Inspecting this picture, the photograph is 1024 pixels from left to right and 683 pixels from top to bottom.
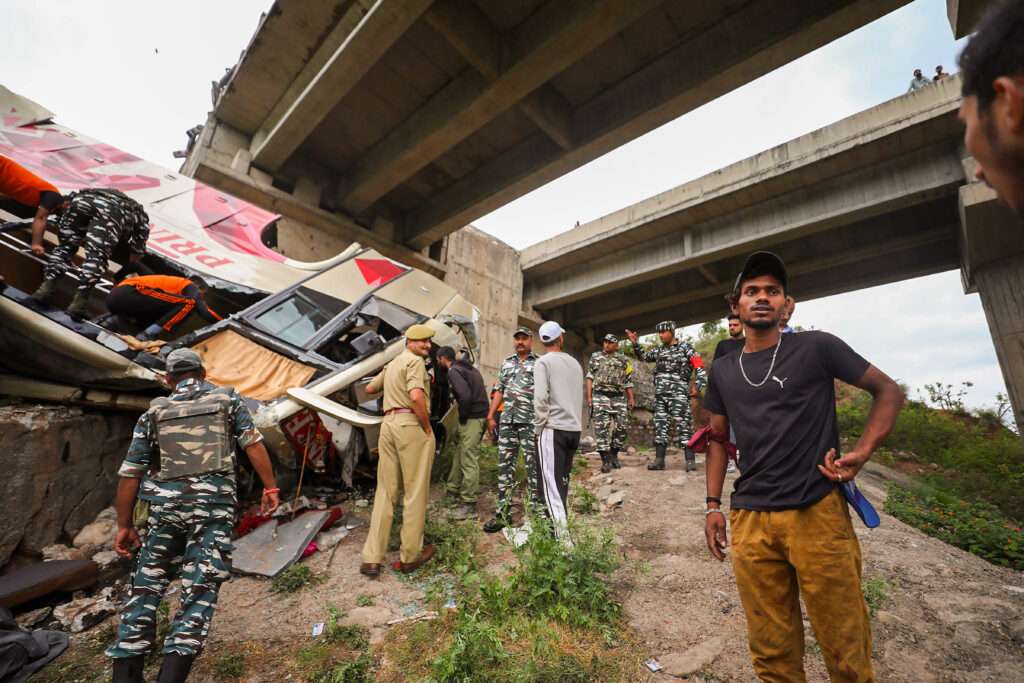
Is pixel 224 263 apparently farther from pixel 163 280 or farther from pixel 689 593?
pixel 689 593

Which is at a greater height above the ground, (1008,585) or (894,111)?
(894,111)

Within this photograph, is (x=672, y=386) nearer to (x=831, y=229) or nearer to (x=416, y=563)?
(x=416, y=563)

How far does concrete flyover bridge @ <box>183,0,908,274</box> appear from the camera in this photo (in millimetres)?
5391

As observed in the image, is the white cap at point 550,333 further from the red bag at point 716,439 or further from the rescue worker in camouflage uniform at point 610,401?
the rescue worker in camouflage uniform at point 610,401

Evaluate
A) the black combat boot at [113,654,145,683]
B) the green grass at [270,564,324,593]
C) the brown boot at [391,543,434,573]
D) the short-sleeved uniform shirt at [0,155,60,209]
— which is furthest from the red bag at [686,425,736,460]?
the short-sleeved uniform shirt at [0,155,60,209]

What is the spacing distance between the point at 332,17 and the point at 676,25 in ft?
15.8

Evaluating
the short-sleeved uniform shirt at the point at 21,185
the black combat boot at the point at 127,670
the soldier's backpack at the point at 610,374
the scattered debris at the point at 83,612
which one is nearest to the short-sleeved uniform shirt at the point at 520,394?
the soldier's backpack at the point at 610,374

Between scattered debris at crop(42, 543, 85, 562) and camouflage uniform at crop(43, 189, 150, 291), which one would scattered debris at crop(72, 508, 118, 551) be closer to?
scattered debris at crop(42, 543, 85, 562)

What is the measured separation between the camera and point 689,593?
10.4 ft

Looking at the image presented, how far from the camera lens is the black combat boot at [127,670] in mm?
2219

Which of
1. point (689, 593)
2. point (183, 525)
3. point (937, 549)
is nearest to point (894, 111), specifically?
point (937, 549)

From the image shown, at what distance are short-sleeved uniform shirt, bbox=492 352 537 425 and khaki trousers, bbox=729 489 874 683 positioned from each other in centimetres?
316

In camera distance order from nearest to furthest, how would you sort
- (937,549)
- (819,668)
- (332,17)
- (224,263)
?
(819,668), (937,549), (224,263), (332,17)

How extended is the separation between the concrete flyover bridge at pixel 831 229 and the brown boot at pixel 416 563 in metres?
8.07
